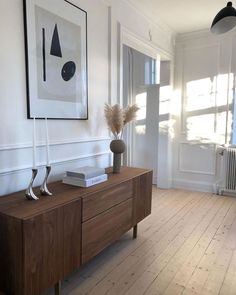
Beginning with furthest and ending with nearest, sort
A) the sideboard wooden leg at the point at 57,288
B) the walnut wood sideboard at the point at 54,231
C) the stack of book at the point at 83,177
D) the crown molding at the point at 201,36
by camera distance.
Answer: the crown molding at the point at 201,36, the stack of book at the point at 83,177, the sideboard wooden leg at the point at 57,288, the walnut wood sideboard at the point at 54,231

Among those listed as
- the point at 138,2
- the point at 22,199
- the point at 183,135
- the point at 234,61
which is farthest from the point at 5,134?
the point at 234,61

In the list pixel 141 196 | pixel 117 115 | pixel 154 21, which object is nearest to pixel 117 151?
pixel 117 115

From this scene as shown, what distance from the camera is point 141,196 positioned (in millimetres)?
2629

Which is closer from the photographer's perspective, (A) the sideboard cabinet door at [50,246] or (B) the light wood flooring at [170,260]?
(A) the sideboard cabinet door at [50,246]

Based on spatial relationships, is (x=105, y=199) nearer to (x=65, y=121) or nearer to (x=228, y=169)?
(x=65, y=121)

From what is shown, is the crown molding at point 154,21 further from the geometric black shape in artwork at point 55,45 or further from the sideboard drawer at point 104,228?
the sideboard drawer at point 104,228

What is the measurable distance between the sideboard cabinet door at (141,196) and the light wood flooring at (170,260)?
267 mm

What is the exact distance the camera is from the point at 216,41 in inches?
161

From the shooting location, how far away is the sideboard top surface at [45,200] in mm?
1477

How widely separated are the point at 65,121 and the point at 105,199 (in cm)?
79

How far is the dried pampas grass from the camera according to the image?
2.49 meters

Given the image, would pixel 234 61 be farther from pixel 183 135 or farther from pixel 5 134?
pixel 5 134

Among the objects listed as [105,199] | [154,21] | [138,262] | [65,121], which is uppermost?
[154,21]

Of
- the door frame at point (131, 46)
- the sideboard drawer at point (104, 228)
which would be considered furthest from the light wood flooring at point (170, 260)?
the door frame at point (131, 46)
